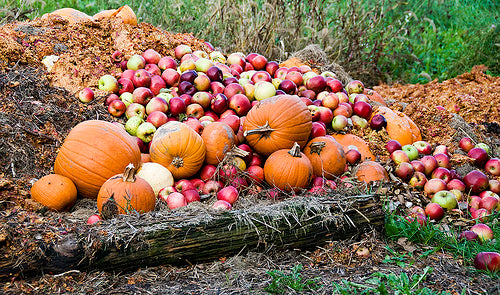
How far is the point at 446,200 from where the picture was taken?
13.4ft

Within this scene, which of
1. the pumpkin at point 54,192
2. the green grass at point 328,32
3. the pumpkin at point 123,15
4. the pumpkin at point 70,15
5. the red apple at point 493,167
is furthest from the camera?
the green grass at point 328,32

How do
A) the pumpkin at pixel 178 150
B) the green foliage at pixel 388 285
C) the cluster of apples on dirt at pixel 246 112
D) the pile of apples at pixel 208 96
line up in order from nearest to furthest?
1. the green foliage at pixel 388 285
2. the pumpkin at pixel 178 150
3. the cluster of apples on dirt at pixel 246 112
4. the pile of apples at pixel 208 96

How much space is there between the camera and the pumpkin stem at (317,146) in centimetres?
409

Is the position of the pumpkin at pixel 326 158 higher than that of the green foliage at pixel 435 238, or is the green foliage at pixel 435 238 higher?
the pumpkin at pixel 326 158

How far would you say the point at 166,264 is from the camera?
2881 mm

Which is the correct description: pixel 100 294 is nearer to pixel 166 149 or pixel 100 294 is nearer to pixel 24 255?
pixel 24 255

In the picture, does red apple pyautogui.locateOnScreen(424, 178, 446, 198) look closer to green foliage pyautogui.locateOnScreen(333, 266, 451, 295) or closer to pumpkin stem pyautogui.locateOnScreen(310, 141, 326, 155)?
pumpkin stem pyautogui.locateOnScreen(310, 141, 326, 155)

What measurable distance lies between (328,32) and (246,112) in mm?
3943

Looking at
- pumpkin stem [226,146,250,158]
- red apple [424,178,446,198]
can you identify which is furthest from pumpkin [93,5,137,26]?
red apple [424,178,446,198]

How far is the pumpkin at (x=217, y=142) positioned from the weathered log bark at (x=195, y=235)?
3.44 ft

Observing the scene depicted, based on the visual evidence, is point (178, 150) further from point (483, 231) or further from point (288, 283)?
point (483, 231)

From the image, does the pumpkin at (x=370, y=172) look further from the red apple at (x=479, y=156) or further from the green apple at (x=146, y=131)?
the green apple at (x=146, y=131)

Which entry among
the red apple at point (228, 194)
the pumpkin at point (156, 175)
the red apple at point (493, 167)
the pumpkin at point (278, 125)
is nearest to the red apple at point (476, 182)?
the red apple at point (493, 167)

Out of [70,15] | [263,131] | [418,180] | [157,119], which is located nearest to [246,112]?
[263,131]
